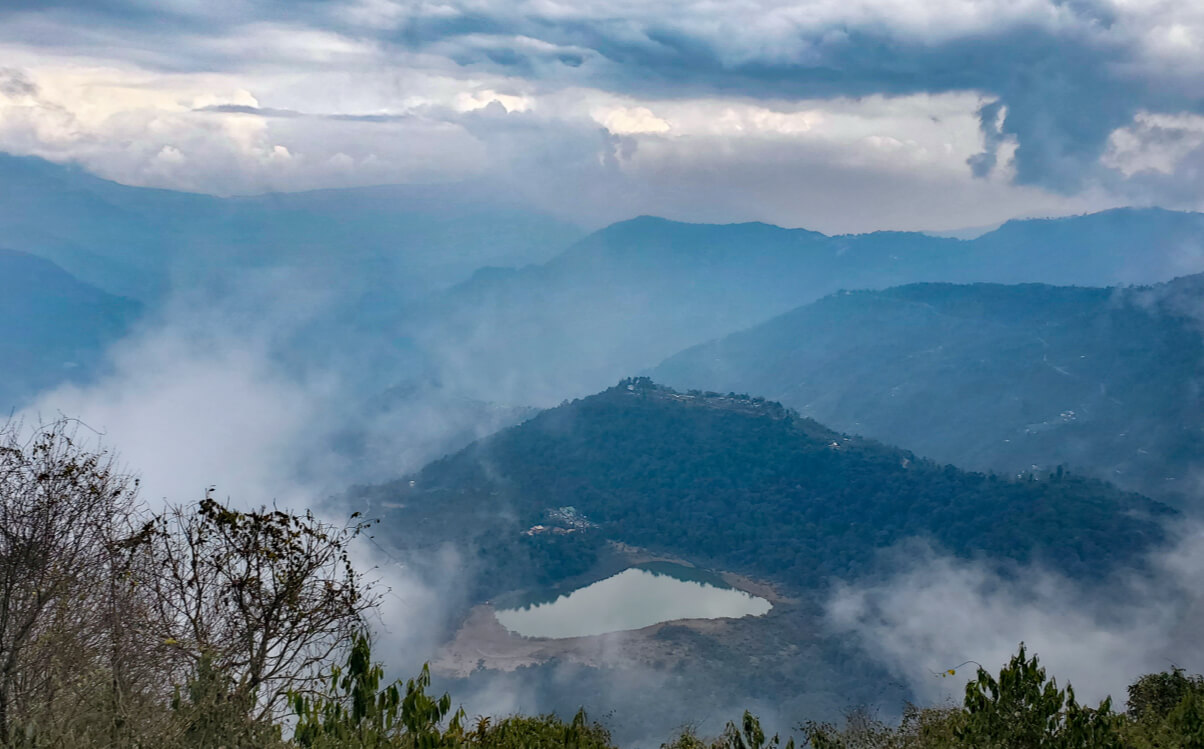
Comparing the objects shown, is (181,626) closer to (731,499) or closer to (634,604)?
(634,604)

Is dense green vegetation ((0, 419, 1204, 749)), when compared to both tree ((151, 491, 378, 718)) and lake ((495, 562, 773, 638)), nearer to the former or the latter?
tree ((151, 491, 378, 718))

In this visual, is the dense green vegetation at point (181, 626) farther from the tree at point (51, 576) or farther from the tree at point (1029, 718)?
the tree at point (1029, 718)

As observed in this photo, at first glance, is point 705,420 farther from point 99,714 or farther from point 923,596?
point 99,714

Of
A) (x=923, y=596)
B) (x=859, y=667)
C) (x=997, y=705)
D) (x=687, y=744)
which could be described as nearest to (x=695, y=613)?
(x=859, y=667)

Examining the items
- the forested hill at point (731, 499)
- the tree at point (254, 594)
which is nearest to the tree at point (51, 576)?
the tree at point (254, 594)

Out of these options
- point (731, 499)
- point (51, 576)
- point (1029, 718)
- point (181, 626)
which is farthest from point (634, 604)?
point (51, 576)

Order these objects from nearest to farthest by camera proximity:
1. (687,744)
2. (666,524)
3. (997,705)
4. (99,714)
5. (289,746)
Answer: (99,714) < (289,746) < (997,705) < (687,744) < (666,524)
